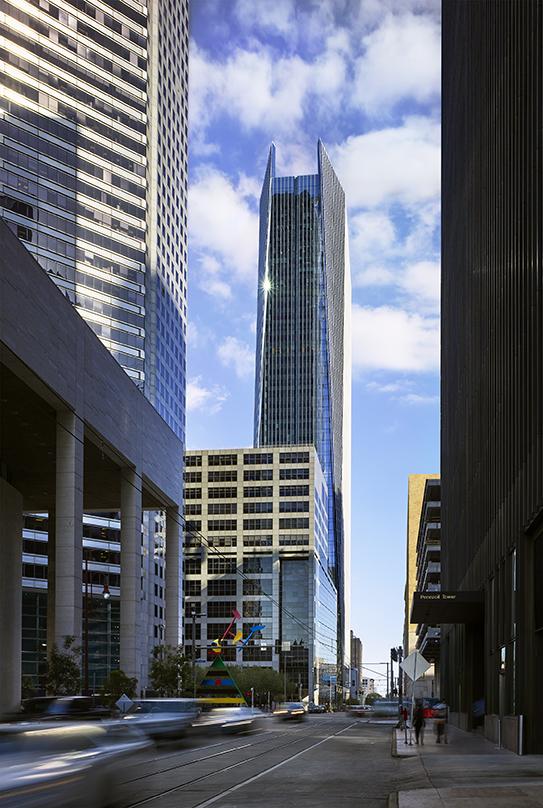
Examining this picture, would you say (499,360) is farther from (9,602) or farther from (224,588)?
(224,588)

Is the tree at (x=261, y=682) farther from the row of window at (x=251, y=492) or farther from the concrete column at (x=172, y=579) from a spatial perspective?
the concrete column at (x=172, y=579)

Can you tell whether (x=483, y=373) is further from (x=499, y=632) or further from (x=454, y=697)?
(x=454, y=697)

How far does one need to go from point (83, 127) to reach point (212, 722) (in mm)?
83707

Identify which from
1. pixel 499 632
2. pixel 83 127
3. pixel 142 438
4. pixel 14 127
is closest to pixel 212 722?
pixel 499 632

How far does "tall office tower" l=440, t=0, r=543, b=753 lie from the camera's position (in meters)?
28.6

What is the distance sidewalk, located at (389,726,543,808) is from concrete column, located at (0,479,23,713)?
71.1 feet

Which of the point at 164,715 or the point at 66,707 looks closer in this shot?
the point at 66,707

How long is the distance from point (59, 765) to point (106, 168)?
112m

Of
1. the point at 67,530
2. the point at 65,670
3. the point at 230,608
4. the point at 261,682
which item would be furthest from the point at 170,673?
the point at 230,608

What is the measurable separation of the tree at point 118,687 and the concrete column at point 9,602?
4418 millimetres

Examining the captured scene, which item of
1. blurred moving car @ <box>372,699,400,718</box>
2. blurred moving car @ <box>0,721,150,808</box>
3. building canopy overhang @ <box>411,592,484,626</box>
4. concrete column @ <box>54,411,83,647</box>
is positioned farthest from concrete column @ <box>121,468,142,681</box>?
blurred moving car @ <box>0,721,150,808</box>

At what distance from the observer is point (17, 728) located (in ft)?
38.3

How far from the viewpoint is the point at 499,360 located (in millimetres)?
36625

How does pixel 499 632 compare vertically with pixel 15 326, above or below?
below
